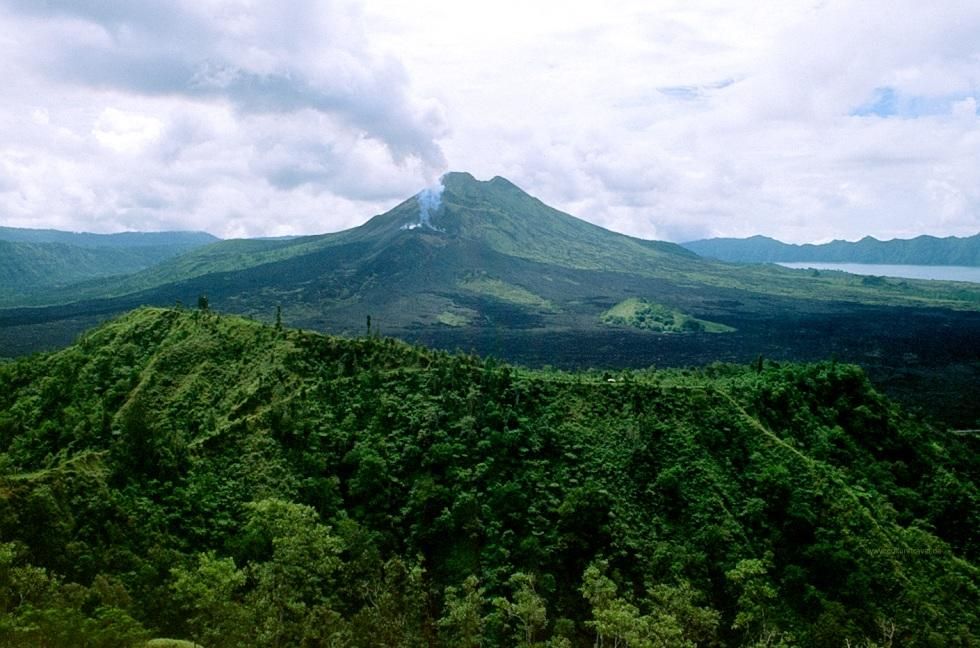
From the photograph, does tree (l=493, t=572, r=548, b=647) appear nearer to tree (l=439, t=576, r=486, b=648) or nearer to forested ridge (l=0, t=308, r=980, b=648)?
forested ridge (l=0, t=308, r=980, b=648)

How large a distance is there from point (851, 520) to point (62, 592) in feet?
109

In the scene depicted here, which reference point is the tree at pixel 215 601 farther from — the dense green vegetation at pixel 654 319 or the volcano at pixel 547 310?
the dense green vegetation at pixel 654 319

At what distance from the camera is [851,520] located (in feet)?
110

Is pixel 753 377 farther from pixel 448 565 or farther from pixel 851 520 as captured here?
pixel 448 565

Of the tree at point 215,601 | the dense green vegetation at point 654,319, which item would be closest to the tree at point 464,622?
the tree at point 215,601

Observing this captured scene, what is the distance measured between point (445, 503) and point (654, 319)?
4437 inches

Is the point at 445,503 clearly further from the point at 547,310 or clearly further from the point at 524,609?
the point at 547,310

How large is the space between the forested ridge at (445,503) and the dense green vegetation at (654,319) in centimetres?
8798

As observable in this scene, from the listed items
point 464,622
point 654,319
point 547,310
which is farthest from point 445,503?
point 547,310

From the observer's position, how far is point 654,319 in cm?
13850

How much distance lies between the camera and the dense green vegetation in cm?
13175

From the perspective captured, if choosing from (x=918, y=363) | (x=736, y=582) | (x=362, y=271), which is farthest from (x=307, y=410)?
(x=362, y=271)

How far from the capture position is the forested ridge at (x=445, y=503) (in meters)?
23.7

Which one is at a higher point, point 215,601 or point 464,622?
point 215,601
